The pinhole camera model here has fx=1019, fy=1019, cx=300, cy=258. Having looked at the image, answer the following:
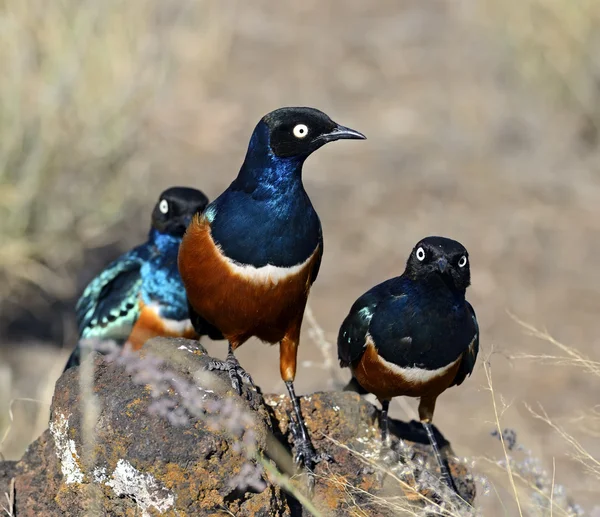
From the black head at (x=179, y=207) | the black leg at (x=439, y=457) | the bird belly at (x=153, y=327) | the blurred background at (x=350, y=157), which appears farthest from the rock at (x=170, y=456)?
the blurred background at (x=350, y=157)

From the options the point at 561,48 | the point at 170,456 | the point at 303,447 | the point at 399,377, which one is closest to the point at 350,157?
the point at 561,48

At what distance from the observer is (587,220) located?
971 centimetres

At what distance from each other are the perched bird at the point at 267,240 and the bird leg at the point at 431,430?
52 centimetres

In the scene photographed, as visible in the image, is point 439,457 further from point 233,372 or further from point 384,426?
point 233,372

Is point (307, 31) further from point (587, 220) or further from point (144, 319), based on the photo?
point (144, 319)

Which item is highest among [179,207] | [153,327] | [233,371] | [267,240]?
[267,240]

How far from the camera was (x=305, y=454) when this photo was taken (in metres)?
3.92

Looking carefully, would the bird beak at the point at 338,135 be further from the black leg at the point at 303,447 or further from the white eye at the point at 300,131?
the black leg at the point at 303,447

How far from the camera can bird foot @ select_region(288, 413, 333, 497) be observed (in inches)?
151

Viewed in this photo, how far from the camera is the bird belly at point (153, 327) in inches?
213

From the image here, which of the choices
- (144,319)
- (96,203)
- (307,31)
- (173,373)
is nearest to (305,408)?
(173,373)

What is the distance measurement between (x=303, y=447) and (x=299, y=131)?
1267 millimetres

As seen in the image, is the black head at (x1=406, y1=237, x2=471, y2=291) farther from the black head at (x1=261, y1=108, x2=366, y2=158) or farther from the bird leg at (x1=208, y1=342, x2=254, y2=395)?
the bird leg at (x1=208, y1=342, x2=254, y2=395)

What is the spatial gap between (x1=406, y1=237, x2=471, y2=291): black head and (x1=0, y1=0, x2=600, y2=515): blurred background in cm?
183
